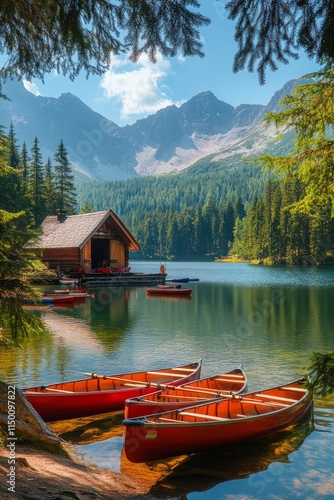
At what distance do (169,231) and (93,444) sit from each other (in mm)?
150991

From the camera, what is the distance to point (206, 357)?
17703 millimetres

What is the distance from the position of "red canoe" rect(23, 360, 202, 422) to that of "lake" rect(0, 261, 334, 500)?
0.35 metres

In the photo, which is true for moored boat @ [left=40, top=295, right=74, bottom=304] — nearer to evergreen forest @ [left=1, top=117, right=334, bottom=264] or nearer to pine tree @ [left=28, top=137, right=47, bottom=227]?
evergreen forest @ [left=1, top=117, right=334, bottom=264]

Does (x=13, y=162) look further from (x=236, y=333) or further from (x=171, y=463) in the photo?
(x=171, y=463)

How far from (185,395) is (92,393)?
2190 mm

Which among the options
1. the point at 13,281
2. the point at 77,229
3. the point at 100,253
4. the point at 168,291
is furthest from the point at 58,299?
the point at 13,281

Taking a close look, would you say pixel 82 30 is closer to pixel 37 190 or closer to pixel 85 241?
pixel 85 241

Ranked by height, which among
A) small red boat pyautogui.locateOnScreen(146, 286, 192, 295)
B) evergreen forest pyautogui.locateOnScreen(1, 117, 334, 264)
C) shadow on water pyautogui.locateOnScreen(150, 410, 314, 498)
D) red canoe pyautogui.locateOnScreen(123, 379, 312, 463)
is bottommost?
shadow on water pyautogui.locateOnScreen(150, 410, 314, 498)

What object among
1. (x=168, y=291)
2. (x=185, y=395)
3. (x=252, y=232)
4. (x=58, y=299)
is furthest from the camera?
(x=252, y=232)

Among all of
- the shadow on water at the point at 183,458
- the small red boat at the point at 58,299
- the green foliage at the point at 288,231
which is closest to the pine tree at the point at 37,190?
the small red boat at the point at 58,299

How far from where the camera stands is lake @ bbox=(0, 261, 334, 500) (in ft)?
27.5

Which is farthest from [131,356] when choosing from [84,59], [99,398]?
[84,59]

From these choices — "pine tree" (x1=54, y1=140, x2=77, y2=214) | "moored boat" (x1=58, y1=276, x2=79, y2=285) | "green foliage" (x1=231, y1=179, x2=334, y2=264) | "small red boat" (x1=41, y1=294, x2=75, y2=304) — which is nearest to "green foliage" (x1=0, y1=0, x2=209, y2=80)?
"small red boat" (x1=41, y1=294, x2=75, y2=304)

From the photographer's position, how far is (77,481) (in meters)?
6.77
